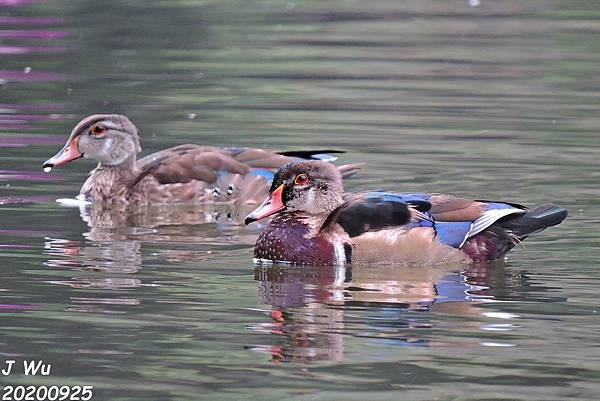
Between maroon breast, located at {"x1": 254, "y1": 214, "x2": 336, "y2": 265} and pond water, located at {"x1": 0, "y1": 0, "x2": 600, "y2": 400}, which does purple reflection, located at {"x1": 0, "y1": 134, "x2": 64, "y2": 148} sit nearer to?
pond water, located at {"x1": 0, "y1": 0, "x2": 600, "y2": 400}

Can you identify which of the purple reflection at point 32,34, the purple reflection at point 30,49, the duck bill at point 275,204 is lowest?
the duck bill at point 275,204

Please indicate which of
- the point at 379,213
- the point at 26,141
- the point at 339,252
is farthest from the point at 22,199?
the point at 379,213

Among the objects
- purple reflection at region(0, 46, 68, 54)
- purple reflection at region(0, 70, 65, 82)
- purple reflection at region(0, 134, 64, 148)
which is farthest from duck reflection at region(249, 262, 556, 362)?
purple reflection at region(0, 46, 68, 54)

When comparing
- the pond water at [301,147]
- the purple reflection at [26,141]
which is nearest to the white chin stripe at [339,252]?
the pond water at [301,147]

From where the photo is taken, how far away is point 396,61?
20.8m

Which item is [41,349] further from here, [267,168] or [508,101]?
[508,101]

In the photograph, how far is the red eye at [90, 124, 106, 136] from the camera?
46.2ft

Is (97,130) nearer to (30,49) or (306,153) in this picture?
(306,153)

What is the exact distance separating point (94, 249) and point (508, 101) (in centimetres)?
764

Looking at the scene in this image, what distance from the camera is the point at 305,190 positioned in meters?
11.0

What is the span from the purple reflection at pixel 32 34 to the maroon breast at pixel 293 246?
12115 mm

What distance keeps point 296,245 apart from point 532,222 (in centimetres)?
158

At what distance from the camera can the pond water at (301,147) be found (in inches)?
321

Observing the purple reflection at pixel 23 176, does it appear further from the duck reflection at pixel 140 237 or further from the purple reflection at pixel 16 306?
the purple reflection at pixel 16 306
